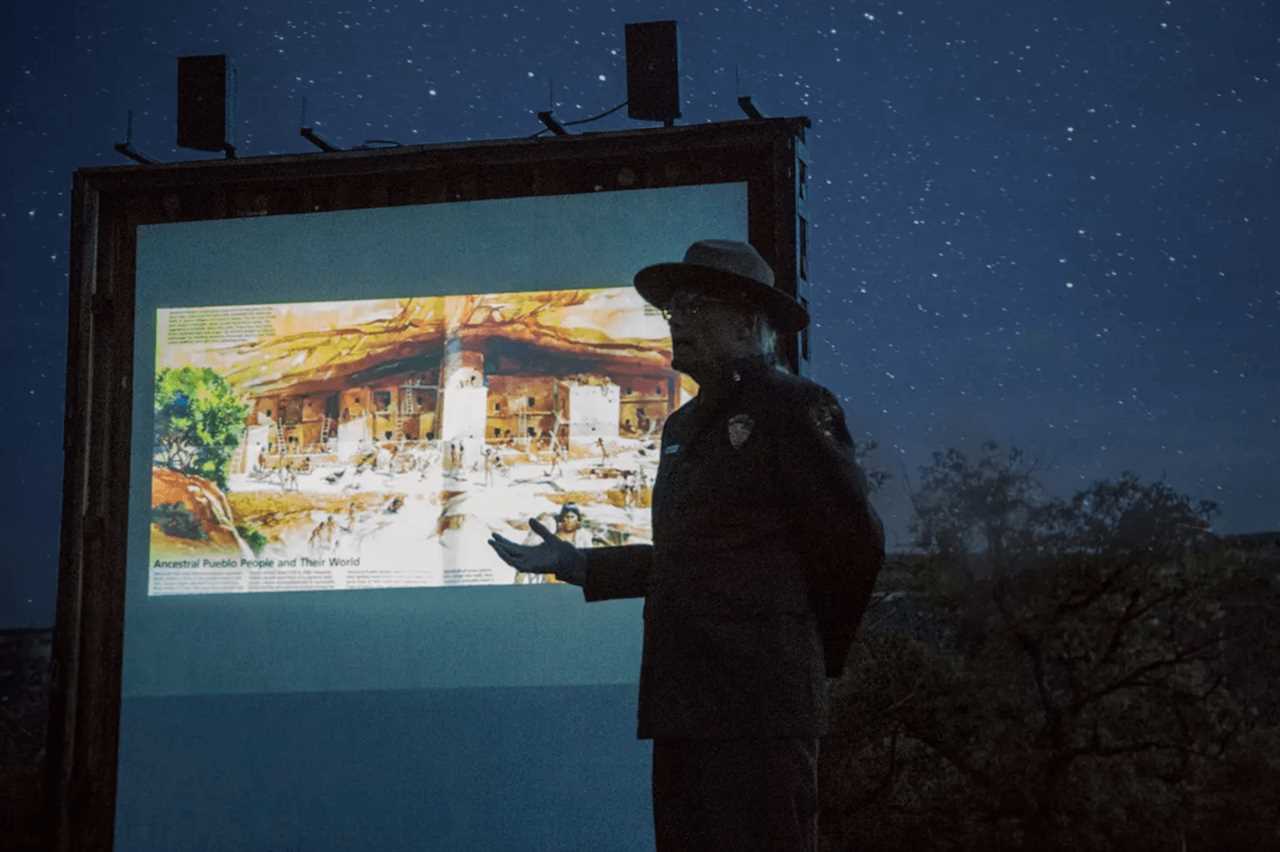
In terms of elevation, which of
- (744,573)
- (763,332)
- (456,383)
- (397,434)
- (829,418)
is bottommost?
(744,573)

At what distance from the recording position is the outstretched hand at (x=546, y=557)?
2189mm

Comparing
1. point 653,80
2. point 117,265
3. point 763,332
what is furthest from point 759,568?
point 117,265

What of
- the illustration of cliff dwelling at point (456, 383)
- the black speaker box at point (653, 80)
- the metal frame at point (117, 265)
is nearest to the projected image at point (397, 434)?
the illustration of cliff dwelling at point (456, 383)

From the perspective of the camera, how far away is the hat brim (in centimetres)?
202

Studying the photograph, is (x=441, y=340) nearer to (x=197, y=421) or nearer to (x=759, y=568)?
(x=197, y=421)

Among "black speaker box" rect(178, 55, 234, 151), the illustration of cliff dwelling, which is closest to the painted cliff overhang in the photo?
the illustration of cliff dwelling

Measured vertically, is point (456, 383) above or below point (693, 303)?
above

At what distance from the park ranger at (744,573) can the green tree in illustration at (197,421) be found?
424 centimetres

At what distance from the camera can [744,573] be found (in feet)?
6.38

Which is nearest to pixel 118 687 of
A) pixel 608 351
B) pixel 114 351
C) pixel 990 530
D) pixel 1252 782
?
pixel 114 351

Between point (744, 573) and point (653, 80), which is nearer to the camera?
point (744, 573)

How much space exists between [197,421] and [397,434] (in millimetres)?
985

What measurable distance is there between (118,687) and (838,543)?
501 centimetres

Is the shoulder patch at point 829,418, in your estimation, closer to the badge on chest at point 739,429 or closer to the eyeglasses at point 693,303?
the badge on chest at point 739,429
